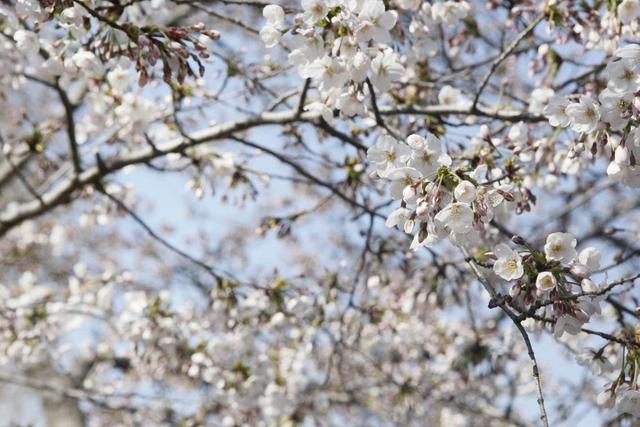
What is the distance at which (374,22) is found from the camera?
194 cm

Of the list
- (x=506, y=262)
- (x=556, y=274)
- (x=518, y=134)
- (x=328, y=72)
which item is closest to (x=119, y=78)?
(x=328, y=72)

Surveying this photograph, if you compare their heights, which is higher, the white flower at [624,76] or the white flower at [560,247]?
the white flower at [624,76]

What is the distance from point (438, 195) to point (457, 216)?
78mm

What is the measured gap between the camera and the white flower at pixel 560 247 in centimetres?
173

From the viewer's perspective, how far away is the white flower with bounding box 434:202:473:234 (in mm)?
1587

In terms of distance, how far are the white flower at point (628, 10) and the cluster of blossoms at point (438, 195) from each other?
970 millimetres

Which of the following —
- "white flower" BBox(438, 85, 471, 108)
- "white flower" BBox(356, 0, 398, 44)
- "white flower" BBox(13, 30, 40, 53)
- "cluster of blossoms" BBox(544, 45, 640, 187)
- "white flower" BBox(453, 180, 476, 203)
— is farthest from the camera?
"white flower" BBox(438, 85, 471, 108)

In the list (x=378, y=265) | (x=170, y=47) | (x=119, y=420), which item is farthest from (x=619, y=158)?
(x=119, y=420)

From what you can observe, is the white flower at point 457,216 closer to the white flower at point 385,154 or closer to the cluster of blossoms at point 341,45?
the white flower at point 385,154

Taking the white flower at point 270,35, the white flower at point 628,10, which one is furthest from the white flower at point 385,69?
the white flower at point 628,10

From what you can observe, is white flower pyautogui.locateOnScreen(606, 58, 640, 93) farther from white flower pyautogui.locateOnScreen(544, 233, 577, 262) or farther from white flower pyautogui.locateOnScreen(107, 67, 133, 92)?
white flower pyautogui.locateOnScreen(107, 67, 133, 92)

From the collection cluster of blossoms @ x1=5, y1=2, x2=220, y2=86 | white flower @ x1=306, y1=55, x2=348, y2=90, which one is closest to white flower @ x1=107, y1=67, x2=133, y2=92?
cluster of blossoms @ x1=5, y1=2, x2=220, y2=86

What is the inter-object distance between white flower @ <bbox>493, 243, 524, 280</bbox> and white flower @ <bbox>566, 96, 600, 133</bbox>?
1.41 ft

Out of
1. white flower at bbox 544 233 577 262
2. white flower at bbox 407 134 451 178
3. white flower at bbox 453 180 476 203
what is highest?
white flower at bbox 407 134 451 178
